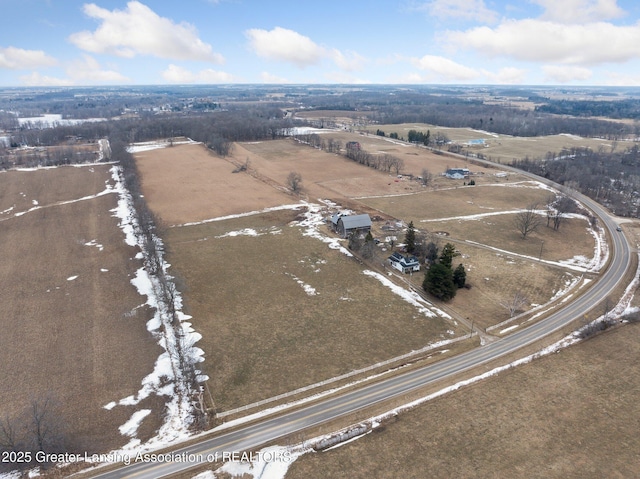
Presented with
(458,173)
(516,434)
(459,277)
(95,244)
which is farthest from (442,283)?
(458,173)

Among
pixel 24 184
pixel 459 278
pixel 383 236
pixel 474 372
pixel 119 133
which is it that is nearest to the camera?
pixel 474 372

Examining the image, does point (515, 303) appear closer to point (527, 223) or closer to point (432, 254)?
point (432, 254)

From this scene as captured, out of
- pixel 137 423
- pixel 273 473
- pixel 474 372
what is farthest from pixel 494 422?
pixel 137 423

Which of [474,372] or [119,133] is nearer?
[474,372]

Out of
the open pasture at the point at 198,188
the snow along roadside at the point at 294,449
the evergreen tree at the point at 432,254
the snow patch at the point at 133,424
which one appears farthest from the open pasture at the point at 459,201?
the snow patch at the point at 133,424

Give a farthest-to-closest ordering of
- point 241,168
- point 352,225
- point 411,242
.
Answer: point 241,168, point 352,225, point 411,242

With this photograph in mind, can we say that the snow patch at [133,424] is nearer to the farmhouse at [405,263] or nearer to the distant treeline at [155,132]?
the farmhouse at [405,263]

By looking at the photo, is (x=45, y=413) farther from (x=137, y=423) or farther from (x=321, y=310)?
(x=321, y=310)
